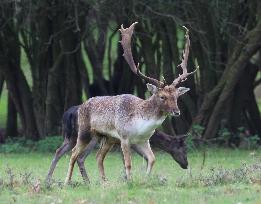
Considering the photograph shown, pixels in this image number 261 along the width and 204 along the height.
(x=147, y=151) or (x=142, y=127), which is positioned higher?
(x=142, y=127)

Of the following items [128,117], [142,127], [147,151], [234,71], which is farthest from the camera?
[234,71]

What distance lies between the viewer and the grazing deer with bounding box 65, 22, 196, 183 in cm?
1388

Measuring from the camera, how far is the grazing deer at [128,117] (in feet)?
45.5

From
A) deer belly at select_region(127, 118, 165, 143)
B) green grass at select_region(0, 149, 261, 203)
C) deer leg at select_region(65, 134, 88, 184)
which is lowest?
green grass at select_region(0, 149, 261, 203)

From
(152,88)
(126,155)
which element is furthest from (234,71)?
(126,155)

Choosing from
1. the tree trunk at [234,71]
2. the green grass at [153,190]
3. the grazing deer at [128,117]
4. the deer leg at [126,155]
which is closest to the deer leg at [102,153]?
the grazing deer at [128,117]

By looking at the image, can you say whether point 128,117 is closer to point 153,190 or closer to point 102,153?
point 102,153

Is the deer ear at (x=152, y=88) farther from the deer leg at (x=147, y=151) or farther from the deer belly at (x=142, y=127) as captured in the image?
the deer leg at (x=147, y=151)

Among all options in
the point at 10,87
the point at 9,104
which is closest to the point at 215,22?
the point at 10,87

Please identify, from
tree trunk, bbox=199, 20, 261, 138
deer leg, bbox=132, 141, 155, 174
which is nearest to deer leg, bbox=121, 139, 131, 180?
deer leg, bbox=132, 141, 155, 174

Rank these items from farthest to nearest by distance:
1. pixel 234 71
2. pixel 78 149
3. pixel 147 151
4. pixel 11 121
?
pixel 11 121 < pixel 234 71 < pixel 78 149 < pixel 147 151

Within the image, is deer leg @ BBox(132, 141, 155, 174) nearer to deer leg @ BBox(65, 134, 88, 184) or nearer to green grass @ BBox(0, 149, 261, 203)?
deer leg @ BBox(65, 134, 88, 184)

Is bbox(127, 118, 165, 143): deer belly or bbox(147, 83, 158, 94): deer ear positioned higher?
bbox(147, 83, 158, 94): deer ear

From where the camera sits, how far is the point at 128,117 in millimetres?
14086
